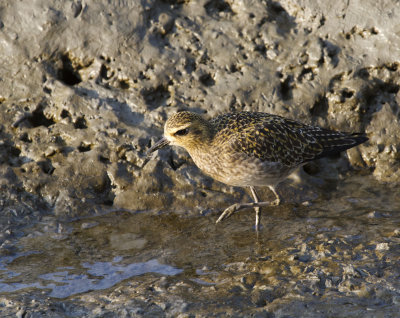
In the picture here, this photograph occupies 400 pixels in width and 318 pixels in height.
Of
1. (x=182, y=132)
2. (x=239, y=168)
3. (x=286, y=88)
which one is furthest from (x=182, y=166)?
(x=286, y=88)

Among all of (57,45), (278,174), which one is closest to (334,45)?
(278,174)

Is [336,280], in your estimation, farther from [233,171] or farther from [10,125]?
[10,125]

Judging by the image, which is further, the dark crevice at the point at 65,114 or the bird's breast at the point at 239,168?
the dark crevice at the point at 65,114

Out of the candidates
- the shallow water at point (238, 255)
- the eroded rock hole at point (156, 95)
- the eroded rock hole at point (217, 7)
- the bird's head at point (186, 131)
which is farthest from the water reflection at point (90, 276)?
the eroded rock hole at point (217, 7)

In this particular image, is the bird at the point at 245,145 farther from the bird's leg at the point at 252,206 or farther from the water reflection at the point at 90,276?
the water reflection at the point at 90,276

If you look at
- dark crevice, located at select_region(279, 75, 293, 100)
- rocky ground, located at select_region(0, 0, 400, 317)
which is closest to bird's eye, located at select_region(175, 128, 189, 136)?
rocky ground, located at select_region(0, 0, 400, 317)

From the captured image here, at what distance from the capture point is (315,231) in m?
7.95

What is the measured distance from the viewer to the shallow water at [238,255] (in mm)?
6566

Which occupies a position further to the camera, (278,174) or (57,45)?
(57,45)

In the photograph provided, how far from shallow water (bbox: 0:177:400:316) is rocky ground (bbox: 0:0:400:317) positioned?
25 mm

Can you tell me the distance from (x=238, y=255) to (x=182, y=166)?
2022 millimetres

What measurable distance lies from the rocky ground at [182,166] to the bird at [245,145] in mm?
717

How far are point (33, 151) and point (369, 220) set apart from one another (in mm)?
5023

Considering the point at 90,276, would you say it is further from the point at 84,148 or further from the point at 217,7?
the point at 217,7
